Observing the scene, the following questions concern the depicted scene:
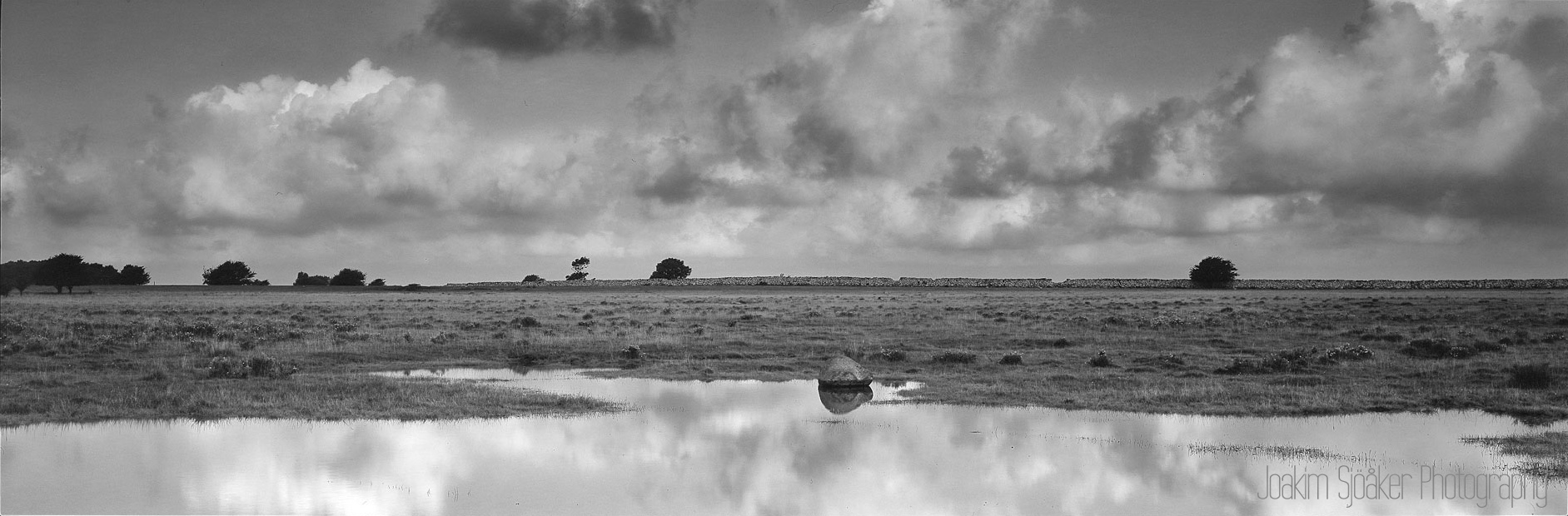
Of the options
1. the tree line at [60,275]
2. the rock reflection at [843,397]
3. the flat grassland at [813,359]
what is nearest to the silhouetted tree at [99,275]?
the tree line at [60,275]

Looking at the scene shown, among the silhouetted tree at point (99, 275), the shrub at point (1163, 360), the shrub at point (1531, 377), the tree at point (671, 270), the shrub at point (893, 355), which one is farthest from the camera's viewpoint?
the tree at point (671, 270)

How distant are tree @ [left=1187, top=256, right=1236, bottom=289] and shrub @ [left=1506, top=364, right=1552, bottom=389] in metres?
139

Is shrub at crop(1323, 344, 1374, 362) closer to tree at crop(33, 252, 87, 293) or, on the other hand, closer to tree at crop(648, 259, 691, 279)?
tree at crop(33, 252, 87, 293)

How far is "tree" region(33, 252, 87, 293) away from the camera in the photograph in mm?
109438

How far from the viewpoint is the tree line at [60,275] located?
99625mm

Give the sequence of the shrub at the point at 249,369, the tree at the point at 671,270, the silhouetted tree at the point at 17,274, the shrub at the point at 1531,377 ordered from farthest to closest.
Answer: the tree at the point at 671,270
the silhouetted tree at the point at 17,274
the shrub at the point at 249,369
the shrub at the point at 1531,377

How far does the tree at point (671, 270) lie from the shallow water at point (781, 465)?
520 ft

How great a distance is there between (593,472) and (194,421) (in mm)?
9816

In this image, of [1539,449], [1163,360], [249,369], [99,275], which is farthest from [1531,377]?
[99,275]

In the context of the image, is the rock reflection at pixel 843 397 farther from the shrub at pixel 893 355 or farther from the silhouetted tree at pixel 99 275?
the silhouetted tree at pixel 99 275

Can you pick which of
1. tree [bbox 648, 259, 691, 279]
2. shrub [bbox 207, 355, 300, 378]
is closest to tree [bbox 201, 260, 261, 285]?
tree [bbox 648, 259, 691, 279]

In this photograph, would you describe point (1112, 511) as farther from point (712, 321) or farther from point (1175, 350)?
point (712, 321)

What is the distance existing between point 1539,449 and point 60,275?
129910 mm

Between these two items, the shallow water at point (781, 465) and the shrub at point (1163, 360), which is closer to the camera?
the shallow water at point (781, 465)
